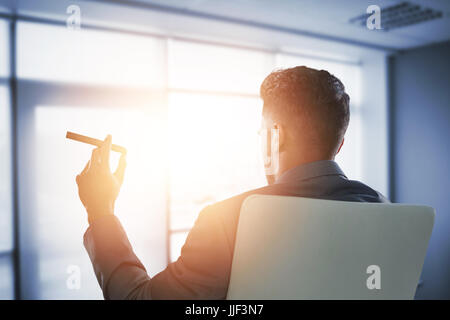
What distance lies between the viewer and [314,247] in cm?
47

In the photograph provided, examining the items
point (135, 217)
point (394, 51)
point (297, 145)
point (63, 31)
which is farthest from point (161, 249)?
point (394, 51)

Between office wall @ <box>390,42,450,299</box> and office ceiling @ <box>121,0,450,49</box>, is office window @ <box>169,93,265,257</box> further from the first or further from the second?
office wall @ <box>390,42,450,299</box>

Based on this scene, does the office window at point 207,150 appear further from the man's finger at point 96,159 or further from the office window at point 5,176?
the man's finger at point 96,159

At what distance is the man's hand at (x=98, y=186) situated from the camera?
1.92ft

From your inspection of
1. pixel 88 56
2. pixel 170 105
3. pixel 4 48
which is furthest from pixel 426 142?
pixel 4 48

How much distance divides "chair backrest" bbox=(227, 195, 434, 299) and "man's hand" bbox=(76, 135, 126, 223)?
0.26 metres

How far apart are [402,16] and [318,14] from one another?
734 mm

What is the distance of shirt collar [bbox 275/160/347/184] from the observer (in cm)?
59

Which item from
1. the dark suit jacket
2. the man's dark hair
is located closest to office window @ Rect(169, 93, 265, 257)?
the man's dark hair

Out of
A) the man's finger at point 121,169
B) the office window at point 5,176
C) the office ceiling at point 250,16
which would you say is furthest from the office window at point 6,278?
the man's finger at point 121,169

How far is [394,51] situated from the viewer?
4027 millimetres

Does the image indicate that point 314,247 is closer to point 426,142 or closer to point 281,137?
point 281,137
